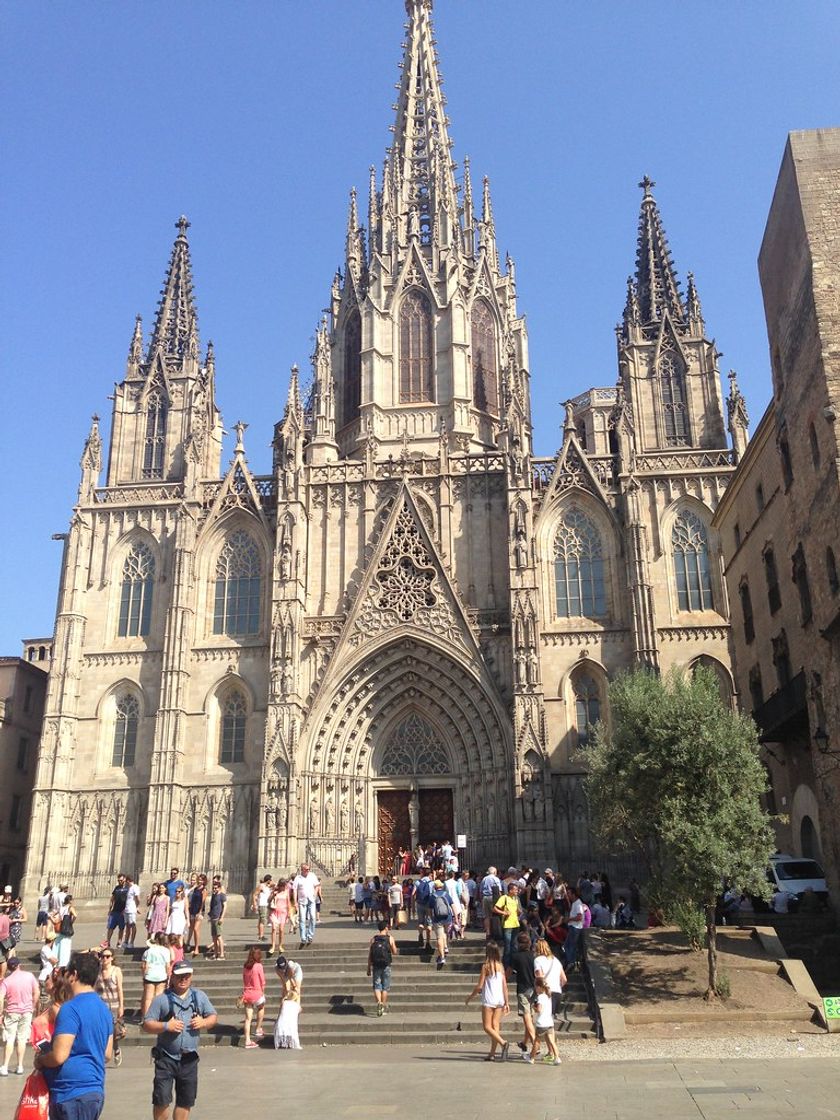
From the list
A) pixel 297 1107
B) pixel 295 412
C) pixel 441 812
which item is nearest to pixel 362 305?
pixel 295 412

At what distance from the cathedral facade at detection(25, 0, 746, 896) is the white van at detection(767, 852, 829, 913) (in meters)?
11.0

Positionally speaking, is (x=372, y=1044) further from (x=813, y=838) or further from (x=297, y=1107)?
(x=813, y=838)

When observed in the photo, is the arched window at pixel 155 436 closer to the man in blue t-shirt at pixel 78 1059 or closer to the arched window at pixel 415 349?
the arched window at pixel 415 349

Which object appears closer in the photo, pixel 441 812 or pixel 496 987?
pixel 496 987

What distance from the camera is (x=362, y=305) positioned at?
153 feet

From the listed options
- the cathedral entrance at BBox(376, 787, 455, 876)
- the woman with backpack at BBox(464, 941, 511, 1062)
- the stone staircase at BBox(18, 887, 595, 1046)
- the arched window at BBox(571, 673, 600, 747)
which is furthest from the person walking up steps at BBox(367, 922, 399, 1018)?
the arched window at BBox(571, 673, 600, 747)

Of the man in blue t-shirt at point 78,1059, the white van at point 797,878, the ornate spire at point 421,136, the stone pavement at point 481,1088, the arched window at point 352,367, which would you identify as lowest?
the stone pavement at point 481,1088

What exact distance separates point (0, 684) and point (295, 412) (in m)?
18.5

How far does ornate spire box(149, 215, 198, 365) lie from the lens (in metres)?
47.0

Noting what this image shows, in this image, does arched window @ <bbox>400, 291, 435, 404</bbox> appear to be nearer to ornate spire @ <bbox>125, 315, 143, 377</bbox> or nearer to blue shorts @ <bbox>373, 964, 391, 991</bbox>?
ornate spire @ <bbox>125, 315, 143, 377</bbox>

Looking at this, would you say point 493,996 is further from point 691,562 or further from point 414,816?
point 691,562

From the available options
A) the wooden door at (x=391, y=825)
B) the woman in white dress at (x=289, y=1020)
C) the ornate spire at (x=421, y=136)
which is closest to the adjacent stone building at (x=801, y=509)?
the woman in white dress at (x=289, y=1020)

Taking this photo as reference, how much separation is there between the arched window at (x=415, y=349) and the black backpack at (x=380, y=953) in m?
30.3

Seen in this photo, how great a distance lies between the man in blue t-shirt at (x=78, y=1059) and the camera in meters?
6.43
